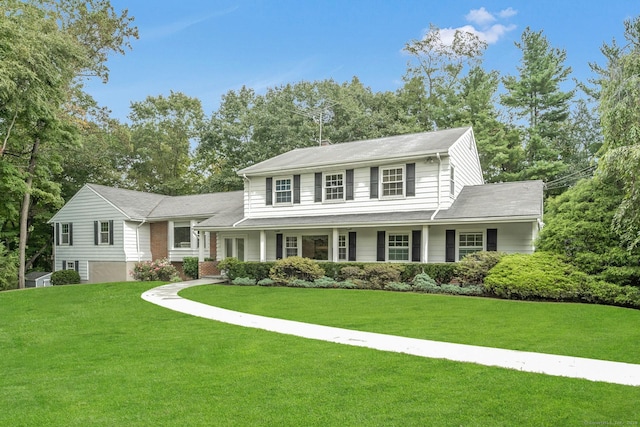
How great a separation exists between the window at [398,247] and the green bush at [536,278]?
14.7 ft

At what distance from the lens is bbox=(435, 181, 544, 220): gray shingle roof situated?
51.2 feet

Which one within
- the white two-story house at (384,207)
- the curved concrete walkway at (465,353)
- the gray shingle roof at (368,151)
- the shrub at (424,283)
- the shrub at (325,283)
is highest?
the gray shingle roof at (368,151)

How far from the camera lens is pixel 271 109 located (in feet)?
118

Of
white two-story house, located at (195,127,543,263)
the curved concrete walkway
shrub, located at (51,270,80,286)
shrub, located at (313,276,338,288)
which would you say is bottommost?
shrub, located at (51,270,80,286)

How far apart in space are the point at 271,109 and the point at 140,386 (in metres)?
32.5

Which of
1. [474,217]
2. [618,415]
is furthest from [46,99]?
[618,415]

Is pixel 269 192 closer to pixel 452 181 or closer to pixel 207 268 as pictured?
pixel 207 268

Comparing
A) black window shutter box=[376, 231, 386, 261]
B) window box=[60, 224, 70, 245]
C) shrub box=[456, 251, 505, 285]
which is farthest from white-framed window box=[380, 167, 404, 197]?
window box=[60, 224, 70, 245]

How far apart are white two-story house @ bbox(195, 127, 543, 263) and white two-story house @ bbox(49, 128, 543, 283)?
4cm

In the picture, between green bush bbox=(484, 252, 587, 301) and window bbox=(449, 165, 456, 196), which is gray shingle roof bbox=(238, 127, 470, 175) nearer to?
window bbox=(449, 165, 456, 196)

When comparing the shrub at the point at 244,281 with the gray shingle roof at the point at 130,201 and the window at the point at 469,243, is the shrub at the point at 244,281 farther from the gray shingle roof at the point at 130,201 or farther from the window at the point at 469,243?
the gray shingle roof at the point at 130,201

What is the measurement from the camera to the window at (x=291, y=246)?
2072 cm

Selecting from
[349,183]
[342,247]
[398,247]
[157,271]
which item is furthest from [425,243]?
[157,271]

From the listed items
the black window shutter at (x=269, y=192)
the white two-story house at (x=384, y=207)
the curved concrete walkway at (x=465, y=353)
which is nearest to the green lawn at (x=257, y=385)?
the curved concrete walkway at (x=465, y=353)
